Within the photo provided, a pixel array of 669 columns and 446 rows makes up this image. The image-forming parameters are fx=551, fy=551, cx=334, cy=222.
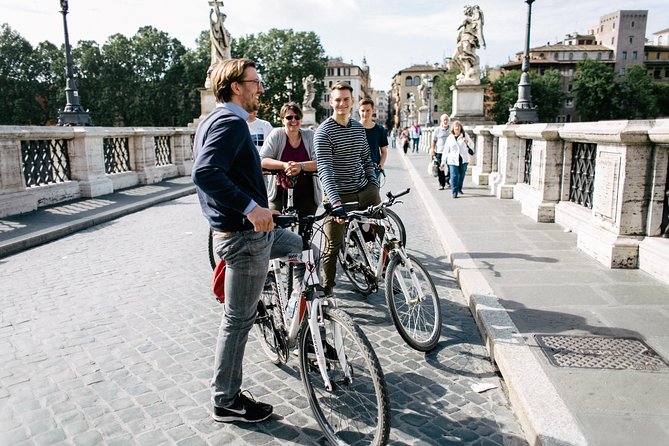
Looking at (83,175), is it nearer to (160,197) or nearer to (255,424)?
(160,197)

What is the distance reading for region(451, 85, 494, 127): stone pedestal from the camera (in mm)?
18875

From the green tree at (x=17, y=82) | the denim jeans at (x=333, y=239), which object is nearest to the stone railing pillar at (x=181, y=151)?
the denim jeans at (x=333, y=239)

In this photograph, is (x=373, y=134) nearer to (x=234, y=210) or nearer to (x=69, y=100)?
(x=234, y=210)

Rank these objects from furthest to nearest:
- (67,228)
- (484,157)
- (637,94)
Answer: (637,94), (484,157), (67,228)

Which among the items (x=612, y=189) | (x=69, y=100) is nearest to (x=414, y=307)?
(x=612, y=189)

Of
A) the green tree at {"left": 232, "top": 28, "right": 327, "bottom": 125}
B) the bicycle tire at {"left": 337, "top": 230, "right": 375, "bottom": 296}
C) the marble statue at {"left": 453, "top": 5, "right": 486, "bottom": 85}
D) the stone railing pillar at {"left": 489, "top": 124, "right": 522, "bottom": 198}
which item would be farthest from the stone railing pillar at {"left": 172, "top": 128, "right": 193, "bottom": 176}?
the green tree at {"left": 232, "top": 28, "right": 327, "bottom": 125}

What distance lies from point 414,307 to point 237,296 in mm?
1719

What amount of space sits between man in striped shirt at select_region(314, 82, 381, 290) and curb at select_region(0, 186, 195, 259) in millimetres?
5302

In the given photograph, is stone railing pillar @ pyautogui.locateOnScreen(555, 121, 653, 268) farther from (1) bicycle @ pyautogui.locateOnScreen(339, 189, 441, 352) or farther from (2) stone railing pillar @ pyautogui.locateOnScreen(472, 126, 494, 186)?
(2) stone railing pillar @ pyautogui.locateOnScreen(472, 126, 494, 186)

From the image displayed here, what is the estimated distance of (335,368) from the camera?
3.03m

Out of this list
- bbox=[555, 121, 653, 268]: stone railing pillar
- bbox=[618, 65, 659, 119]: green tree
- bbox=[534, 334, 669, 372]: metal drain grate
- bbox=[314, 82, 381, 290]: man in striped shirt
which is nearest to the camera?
bbox=[534, 334, 669, 372]: metal drain grate

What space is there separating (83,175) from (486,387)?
12.0 m

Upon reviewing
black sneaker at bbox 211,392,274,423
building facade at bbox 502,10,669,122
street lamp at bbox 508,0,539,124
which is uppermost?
building facade at bbox 502,10,669,122

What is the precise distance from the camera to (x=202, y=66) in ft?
226
